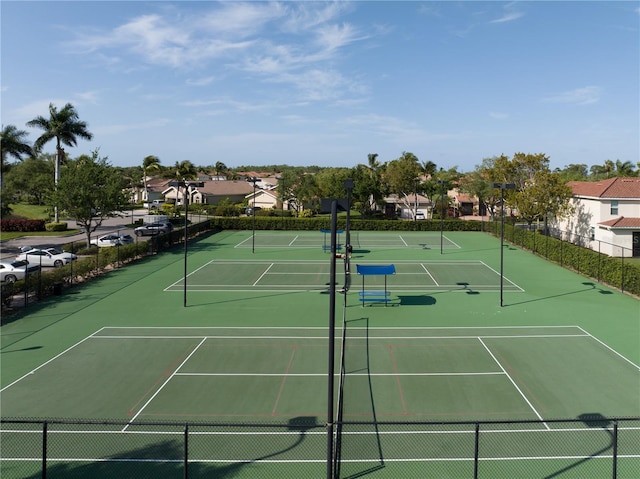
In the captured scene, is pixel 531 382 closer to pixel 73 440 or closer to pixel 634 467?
pixel 634 467

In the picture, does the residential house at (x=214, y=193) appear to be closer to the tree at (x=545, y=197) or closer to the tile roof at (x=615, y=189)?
the tree at (x=545, y=197)

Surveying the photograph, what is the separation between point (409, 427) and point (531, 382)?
5373 mm

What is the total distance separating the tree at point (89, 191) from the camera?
138ft

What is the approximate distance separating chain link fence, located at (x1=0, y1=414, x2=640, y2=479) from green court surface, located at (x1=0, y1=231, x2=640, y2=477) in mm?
67

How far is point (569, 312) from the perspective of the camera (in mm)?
25531

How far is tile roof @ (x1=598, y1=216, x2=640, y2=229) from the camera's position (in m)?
43.1

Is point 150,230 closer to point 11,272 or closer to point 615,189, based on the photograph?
point 11,272

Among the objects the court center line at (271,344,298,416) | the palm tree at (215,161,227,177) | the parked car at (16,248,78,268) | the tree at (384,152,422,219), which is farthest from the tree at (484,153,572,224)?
the palm tree at (215,161,227,177)

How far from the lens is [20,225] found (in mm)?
57812

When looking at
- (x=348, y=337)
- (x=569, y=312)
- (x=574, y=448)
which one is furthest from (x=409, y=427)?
(x=569, y=312)

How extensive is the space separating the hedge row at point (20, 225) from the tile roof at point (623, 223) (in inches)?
2304

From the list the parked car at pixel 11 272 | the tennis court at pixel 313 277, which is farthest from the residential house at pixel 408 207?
the parked car at pixel 11 272

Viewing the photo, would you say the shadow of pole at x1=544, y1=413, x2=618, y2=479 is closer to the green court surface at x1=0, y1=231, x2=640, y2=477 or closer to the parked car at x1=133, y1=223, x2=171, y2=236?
the green court surface at x1=0, y1=231, x2=640, y2=477

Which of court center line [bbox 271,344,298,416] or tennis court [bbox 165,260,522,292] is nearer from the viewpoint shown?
court center line [bbox 271,344,298,416]
